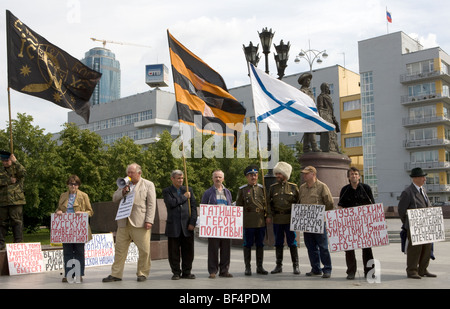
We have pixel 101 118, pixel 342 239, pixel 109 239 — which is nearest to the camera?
pixel 342 239

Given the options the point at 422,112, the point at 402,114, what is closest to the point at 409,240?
the point at 422,112

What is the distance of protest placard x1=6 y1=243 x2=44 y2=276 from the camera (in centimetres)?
1005

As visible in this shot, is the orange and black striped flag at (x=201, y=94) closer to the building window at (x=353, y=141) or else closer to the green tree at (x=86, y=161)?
the green tree at (x=86, y=161)

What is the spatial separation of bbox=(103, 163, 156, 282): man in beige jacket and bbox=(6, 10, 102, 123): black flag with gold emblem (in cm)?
292

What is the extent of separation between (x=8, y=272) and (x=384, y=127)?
2772 inches

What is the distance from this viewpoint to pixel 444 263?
1113 centimetres

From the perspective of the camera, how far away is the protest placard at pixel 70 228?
8977mm

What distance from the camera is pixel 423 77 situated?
230ft

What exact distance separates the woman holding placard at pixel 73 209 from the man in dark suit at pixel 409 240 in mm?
5708

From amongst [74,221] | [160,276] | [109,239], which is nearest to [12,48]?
[74,221]

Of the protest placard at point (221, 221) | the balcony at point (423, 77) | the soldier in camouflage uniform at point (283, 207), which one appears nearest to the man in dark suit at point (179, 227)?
the protest placard at point (221, 221)

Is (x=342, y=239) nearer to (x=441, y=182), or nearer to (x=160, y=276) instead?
(x=160, y=276)

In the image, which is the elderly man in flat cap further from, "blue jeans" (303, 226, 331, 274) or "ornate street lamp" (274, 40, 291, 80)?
"ornate street lamp" (274, 40, 291, 80)

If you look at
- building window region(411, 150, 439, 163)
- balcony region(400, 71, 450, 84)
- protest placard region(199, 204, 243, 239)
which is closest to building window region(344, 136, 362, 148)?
building window region(411, 150, 439, 163)
